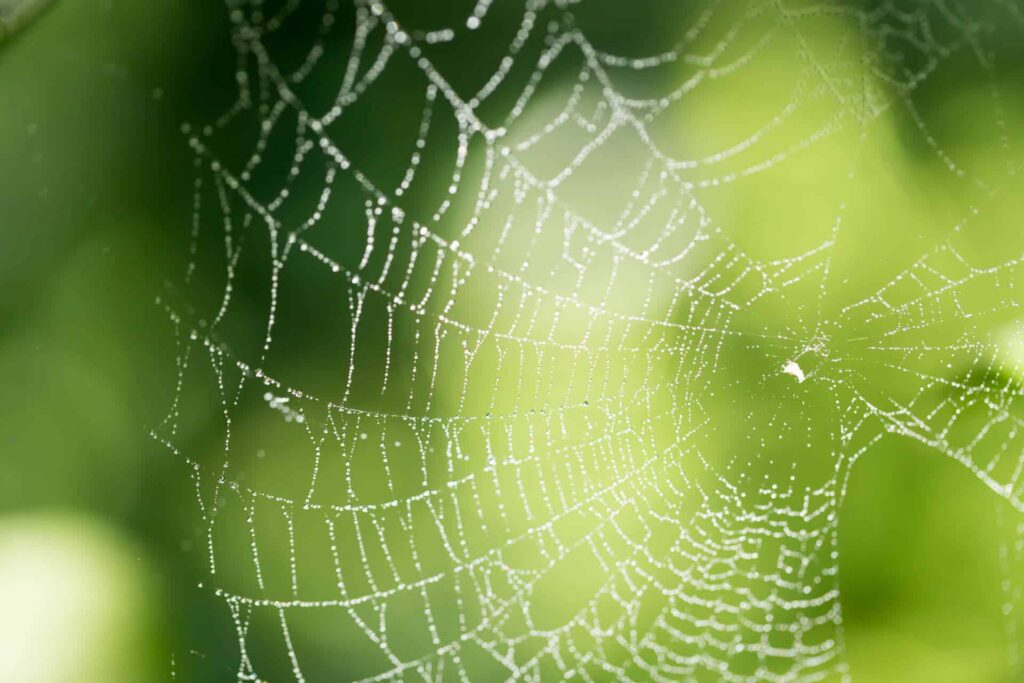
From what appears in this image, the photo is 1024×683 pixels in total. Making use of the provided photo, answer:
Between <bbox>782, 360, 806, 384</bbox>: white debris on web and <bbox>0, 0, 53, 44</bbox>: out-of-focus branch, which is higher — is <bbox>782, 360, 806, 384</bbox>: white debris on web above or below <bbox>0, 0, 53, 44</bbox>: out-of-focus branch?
above

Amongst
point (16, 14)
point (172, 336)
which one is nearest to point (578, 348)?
point (172, 336)

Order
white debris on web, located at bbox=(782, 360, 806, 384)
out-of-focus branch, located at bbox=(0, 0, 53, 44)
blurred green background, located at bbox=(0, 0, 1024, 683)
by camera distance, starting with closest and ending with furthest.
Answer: out-of-focus branch, located at bbox=(0, 0, 53, 44) → blurred green background, located at bbox=(0, 0, 1024, 683) → white debris on web, located at bbox=(782, 360, 806, 384)

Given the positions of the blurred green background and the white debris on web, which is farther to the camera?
the white debris on web

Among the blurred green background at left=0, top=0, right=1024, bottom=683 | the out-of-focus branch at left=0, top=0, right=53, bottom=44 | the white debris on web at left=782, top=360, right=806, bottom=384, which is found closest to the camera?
the out-of-focus branch at left=0, top=0, right=53, bottom=44

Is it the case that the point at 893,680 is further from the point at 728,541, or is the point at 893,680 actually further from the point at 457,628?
the point at 457,628

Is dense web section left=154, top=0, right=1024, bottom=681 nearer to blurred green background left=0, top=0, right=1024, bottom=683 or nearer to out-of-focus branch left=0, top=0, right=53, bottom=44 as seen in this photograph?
blurred green background left=0, top=0, right=1024, bottom=683

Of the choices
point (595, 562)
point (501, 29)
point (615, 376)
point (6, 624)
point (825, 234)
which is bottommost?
point (6, 624)

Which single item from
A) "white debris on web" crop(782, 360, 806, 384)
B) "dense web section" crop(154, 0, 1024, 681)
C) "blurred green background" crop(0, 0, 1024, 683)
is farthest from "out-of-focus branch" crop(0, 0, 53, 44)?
"white debris on web" crop(782, 360, 806, 384)

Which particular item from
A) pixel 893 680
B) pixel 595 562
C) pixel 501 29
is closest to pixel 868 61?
pixel 501 29
